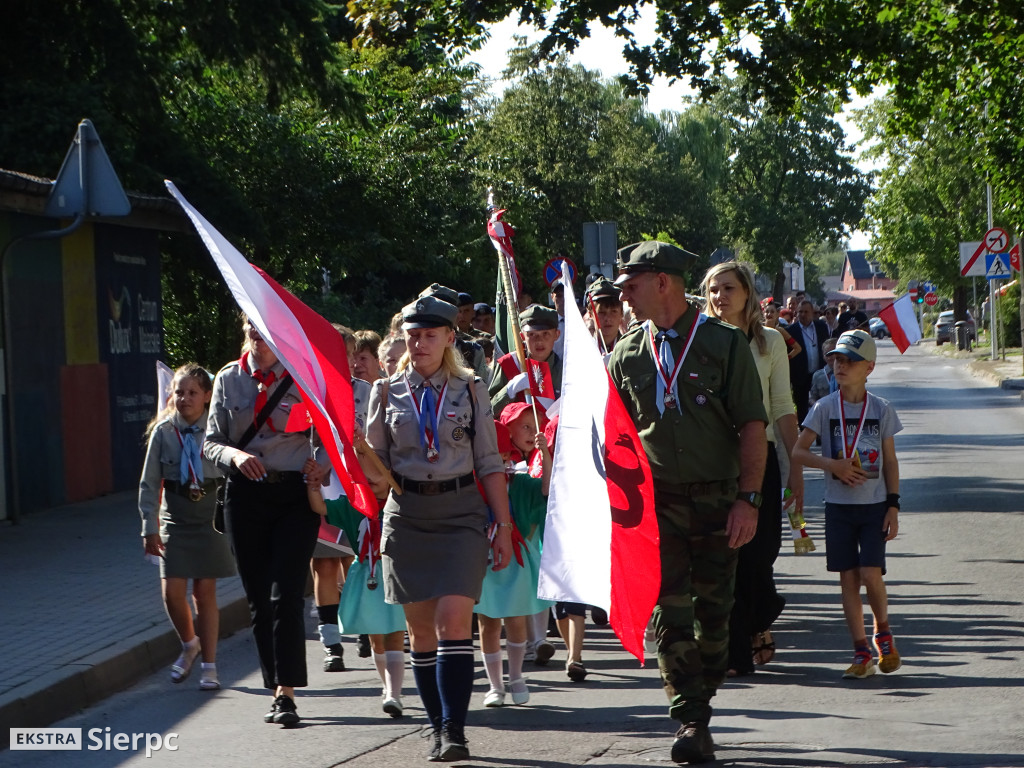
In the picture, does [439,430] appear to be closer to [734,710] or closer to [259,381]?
[259,381]

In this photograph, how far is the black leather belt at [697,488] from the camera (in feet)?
19.2

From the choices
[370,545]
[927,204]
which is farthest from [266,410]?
[927,204]

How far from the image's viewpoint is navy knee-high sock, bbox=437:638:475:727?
588cm

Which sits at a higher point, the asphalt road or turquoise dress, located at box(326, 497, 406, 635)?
turquoise dress, located at box(326, 497, 406, 635)

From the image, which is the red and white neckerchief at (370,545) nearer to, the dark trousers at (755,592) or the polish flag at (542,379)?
the polish flag at (542,379)

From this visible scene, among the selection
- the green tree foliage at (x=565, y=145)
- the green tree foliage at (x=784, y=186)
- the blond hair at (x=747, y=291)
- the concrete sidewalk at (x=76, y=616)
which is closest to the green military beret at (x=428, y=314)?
the blond hair at (x=747, y=291)

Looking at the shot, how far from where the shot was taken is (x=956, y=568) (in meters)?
10.7

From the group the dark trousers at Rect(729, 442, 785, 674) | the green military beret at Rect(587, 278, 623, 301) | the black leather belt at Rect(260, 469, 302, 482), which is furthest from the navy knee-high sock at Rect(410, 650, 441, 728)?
the green military beret at Rect(587, 278, 623, 301)

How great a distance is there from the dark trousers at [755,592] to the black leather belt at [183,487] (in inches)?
109

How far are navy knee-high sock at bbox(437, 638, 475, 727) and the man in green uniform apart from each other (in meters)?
0.77

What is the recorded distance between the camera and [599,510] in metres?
5.35

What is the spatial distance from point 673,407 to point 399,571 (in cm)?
127

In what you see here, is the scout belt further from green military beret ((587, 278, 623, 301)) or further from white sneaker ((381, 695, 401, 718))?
green military beret ((587, 278, 623, 301))

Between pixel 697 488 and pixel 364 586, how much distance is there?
1.90m
